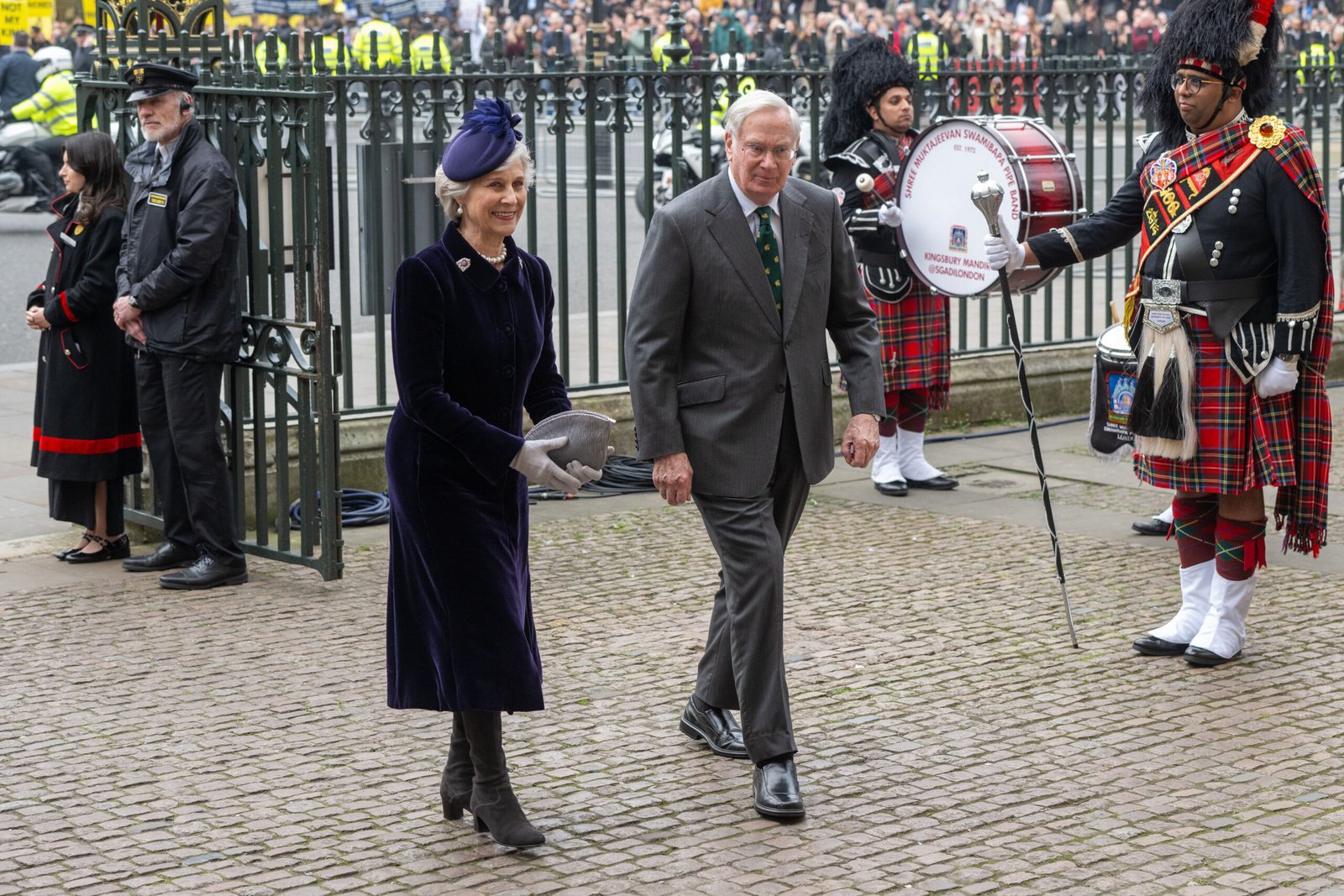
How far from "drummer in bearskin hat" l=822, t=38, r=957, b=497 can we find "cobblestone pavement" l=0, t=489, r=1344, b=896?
141cm

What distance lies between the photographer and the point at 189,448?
7.27m

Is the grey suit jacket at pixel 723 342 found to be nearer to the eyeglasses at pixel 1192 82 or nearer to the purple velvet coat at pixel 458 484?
the purple velvet coat at pixel 458 484

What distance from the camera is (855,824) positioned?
477cm

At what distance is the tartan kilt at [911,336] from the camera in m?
8.80

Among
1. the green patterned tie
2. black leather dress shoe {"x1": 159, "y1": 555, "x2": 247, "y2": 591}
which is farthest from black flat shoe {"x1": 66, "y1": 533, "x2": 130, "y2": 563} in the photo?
the green patterned tie

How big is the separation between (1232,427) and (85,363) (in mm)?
4354

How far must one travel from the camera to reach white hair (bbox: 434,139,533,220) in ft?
14.7

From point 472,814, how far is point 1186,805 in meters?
1.82

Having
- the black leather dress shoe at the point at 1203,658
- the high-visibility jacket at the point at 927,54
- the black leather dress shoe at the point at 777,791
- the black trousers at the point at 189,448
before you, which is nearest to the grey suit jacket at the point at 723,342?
the black leather dress shoe at the point at 777,791

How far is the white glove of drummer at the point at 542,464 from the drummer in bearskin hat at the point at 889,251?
4.16 meters

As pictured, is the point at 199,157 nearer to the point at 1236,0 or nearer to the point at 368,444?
the point at 368,444

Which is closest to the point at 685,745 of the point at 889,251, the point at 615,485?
the point at 615,485

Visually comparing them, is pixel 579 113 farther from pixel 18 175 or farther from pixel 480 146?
pixel 18 175

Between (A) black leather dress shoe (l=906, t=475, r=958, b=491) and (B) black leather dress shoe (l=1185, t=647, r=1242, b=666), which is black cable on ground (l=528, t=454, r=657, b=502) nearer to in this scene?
(A) black leather dress shoe (l=906, t=475, r=958, b=491)
